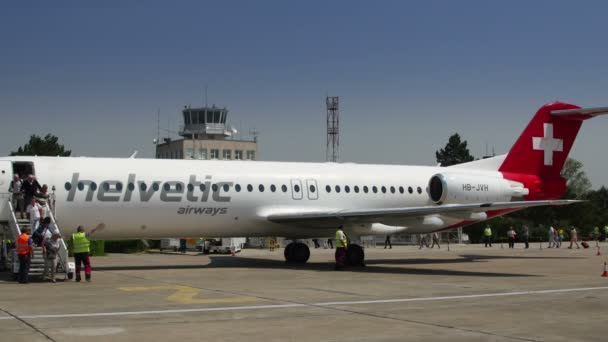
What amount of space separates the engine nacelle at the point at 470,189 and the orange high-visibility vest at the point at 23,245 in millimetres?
15854

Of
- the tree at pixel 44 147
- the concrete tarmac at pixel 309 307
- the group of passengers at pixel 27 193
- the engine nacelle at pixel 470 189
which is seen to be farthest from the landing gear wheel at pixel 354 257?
the tree at pixel 44 147

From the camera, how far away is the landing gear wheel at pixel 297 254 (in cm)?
2828

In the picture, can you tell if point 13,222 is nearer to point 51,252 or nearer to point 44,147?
point 51,252

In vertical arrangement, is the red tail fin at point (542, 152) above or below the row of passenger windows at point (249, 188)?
above

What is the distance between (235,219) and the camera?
2538 centimetres

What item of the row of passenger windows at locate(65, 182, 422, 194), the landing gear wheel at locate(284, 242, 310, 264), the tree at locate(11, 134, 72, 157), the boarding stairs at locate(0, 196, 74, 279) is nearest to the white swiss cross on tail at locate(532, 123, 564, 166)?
the row of passenger windows at locate(65, 182, 422, 194)

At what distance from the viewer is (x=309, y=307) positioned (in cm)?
1362

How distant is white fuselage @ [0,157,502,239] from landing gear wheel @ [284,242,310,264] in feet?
4.64

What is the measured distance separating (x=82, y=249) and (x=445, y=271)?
11.3 m

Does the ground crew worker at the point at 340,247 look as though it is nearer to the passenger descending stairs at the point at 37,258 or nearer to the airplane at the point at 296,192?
the airplane at the point at 296,192

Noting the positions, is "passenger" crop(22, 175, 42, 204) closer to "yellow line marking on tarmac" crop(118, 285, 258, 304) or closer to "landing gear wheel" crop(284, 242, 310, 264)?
"yellow line marking on tarmac" crop(118, 285, 258, 304)

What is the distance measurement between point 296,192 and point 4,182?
9.81 m

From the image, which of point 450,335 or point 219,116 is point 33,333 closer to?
point 450,335

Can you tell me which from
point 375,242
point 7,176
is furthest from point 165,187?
point 375,242
